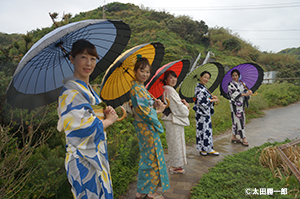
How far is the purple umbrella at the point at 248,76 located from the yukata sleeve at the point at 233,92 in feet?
0.84

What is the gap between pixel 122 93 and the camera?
2.78 meters

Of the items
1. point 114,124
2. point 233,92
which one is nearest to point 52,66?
point 114,124

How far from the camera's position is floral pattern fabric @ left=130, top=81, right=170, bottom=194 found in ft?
8.22

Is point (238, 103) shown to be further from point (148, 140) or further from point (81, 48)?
point (81, 48)

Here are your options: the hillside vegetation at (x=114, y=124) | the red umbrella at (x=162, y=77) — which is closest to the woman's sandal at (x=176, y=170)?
the hillside vegetation at (x=114, y=124)

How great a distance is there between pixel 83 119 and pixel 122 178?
6.86 feet

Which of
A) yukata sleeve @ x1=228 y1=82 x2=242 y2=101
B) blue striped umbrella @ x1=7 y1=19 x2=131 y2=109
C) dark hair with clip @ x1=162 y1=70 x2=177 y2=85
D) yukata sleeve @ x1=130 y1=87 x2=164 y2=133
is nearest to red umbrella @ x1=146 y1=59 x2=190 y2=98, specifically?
dark hair with clip @ x1=162 y1=70 x2=177 y2=85

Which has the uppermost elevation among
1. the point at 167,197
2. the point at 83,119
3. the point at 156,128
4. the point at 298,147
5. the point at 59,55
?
the point at 59,55

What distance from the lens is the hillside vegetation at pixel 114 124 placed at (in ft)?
6.81

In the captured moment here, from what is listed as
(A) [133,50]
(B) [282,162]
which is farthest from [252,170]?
(A) [133,50]

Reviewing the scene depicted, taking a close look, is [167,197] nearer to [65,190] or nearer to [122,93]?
[65,190]

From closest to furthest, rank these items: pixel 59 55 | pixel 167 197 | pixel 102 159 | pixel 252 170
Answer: pixel 102 159 → pixel 59 55 → pixel 167 197 → pixel 252 170

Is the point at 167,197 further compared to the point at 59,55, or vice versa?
the point at 167,197

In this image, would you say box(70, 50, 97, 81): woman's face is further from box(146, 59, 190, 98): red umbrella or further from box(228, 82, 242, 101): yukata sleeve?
box(228, 82, 242, 101): yukata sleeve
